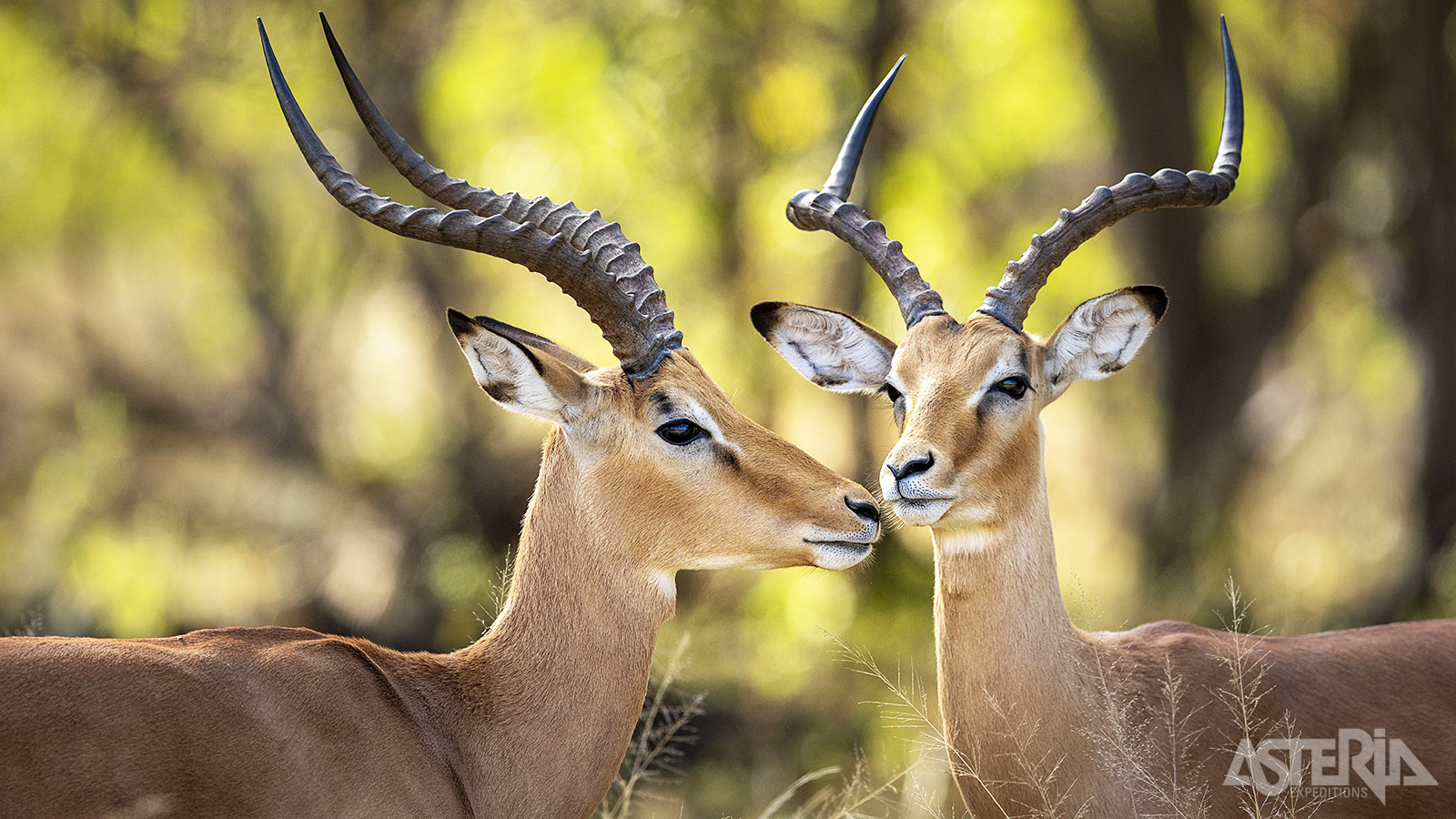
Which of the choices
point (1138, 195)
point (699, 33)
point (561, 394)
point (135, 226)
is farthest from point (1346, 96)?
point (135, 226)

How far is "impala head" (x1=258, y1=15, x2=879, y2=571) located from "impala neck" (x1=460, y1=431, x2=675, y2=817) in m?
0.07

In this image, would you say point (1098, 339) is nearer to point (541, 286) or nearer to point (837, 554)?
point (837, 554)

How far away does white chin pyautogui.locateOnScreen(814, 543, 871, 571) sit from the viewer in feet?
14.7

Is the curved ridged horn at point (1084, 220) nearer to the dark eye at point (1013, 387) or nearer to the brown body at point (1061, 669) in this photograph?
the brown body at point (1061, 669)

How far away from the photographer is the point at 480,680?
4.45 metres

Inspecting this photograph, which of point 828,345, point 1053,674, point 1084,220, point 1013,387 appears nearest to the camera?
point 1053,674

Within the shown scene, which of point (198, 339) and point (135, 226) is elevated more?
point (135, 226)

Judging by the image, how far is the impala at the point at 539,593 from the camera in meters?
3.80

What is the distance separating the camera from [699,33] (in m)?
12.8

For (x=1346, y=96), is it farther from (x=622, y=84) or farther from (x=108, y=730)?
(x=108, y=730)

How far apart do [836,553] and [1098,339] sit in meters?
1.61

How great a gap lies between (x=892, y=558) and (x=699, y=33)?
212 inches

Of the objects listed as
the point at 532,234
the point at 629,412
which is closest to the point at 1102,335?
the point at 629,412

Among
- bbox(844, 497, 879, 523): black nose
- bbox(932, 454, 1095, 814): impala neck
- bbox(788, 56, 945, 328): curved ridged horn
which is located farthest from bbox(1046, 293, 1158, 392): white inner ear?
Answer: bbox(844, 497, 879, 523): black nose
